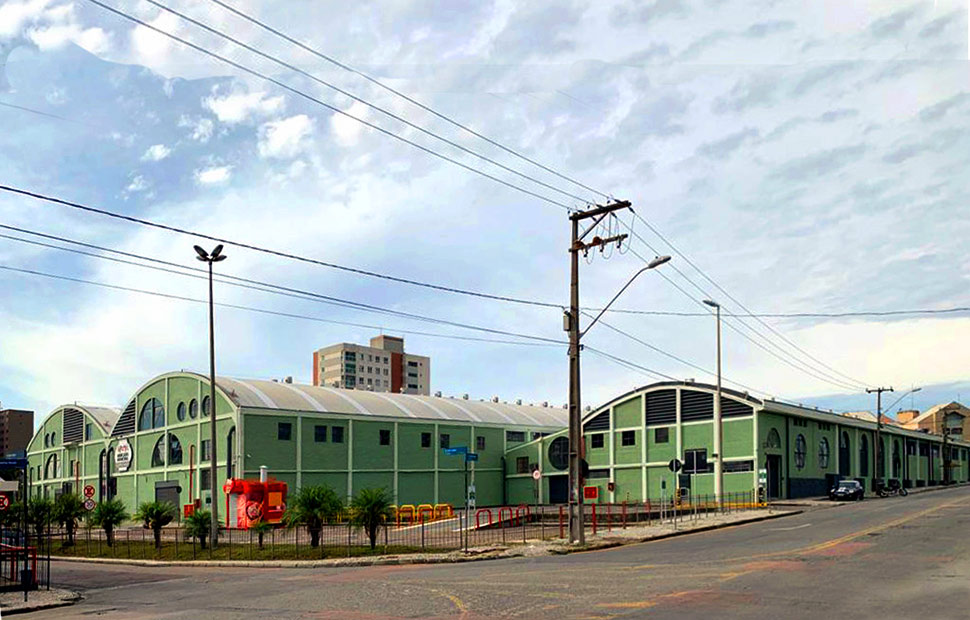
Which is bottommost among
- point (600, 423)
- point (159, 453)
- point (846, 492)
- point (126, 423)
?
point (846, 492)

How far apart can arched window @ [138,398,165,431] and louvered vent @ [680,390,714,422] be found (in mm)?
37227

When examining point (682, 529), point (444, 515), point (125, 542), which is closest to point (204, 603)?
point (682, 529)

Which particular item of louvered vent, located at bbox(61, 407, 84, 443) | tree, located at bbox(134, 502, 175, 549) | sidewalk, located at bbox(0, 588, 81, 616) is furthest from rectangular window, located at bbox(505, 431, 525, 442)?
sidewalk, located at bbox(0, 588, 81, 616)

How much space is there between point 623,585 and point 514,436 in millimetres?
62483

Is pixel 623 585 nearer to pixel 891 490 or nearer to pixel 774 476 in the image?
pixel 774 476

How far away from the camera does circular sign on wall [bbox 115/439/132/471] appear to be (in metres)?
72.0

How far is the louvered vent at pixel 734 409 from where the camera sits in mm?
61906

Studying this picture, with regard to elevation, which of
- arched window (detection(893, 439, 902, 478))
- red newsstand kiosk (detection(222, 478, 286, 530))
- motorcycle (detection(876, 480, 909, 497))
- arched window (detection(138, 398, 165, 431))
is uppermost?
arched window (detection(138, 398, 165, 431))

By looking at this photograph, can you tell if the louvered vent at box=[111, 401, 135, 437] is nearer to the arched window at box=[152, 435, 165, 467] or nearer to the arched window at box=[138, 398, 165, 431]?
the arched window at box=[138, 398, 165, 431]

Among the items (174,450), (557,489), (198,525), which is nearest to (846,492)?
(557,489)

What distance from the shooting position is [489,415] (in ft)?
263

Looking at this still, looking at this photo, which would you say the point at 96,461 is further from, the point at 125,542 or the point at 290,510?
the point at 290,510

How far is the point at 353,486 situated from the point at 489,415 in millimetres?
17898

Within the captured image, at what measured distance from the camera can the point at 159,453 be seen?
→ 6856cm
